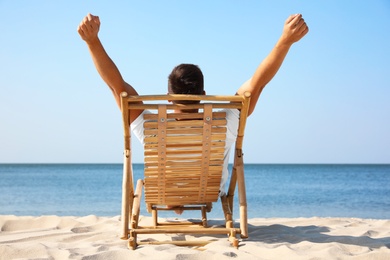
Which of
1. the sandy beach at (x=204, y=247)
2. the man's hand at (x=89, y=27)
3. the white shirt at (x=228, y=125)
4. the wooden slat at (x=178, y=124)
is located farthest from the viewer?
the white shirt at (x=228, y=125)

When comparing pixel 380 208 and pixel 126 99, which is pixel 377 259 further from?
pixel 380 208

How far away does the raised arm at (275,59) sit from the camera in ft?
11.7

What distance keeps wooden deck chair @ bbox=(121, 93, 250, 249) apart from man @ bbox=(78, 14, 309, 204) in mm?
105

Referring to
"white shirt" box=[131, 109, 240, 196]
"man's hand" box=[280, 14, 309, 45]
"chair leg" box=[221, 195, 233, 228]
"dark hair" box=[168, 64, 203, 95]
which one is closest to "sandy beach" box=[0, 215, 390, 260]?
"chair leg" box=[221, 195, 233, 228]

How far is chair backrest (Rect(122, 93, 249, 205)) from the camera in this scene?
11.8 ft

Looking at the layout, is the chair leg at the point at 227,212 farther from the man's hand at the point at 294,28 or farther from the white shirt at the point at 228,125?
the man's hand at the point at 294,28

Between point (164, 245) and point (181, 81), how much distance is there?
3.85 feet

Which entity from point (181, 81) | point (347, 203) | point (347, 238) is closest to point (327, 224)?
point (347, 238)

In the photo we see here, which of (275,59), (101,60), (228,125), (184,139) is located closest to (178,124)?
(184,139)

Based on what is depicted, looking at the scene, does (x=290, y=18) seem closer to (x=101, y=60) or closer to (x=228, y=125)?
(x=228, y=125)

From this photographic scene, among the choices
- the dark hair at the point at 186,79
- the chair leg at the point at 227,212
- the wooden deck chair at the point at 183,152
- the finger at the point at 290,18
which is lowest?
the chair leg at the point at 227,212

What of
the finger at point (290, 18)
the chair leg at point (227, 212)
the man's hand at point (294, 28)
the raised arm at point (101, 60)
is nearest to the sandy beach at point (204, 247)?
the chair leg at point (227, 212)

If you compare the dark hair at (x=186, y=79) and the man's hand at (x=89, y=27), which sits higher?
the man's hand at (x=89, y=27)

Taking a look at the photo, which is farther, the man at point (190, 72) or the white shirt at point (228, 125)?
the white shirt at point (228, 125)
